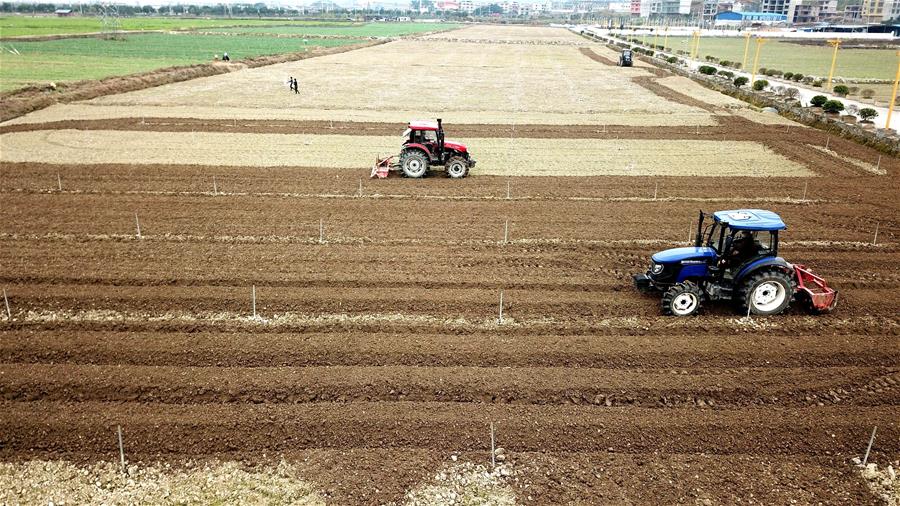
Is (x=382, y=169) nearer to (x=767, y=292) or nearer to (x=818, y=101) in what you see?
(x=767, y=292)

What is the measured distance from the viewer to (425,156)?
19266mm

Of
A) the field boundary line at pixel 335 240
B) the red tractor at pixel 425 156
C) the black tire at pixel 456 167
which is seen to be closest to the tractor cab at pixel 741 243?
the field boundary line at pixel 335 240

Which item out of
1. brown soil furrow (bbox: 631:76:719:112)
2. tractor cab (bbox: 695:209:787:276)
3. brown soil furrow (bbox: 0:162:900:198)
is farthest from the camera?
brown soil furrow (bbox: 631:76:719:112)

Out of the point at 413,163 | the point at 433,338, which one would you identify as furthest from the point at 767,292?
the point at 413,163

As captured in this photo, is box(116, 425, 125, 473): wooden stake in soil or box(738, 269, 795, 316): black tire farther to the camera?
box(738, 269, 795, 316): black tire

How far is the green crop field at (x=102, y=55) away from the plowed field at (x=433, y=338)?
2879 centimetres

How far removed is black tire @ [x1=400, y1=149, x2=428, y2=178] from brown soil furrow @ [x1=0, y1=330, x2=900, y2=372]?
9745mm

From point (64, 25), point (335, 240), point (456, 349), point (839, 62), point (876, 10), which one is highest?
point (876, 10)

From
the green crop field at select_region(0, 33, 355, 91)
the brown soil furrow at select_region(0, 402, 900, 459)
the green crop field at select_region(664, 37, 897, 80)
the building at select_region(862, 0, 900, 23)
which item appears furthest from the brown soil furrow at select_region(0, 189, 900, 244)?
the building at select_region(862, 0, 900, 23)

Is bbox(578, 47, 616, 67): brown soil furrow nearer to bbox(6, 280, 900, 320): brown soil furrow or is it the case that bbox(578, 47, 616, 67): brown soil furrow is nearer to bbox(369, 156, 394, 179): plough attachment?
bbox(369, 156, 394, 179): plough attachment

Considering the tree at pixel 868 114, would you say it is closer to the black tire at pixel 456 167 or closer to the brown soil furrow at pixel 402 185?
the brown soil furrow at pixel 402 185

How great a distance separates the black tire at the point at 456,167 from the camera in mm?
19438

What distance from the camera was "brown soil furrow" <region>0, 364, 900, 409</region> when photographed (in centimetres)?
859

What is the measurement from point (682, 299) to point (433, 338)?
4255mm
